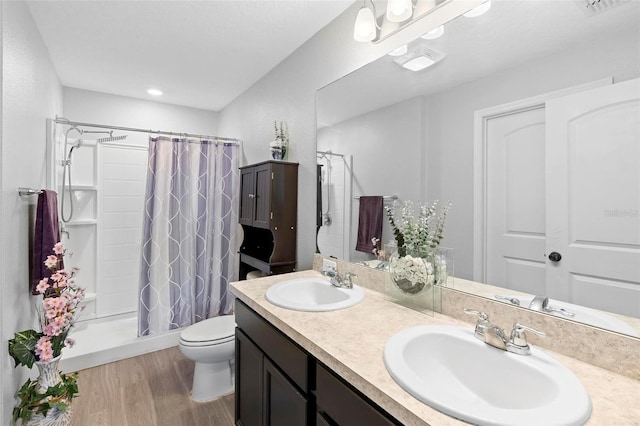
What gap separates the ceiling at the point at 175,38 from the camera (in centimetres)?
177

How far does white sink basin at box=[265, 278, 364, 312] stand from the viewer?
4.39ft

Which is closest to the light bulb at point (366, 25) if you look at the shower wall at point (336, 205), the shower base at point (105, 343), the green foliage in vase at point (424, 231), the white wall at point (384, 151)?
the white wall at point (384, 151)

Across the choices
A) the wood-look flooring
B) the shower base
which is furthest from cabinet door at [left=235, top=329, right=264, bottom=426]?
the shower base

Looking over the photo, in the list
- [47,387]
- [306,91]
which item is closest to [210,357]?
[47,387]

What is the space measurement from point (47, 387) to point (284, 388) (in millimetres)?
1336

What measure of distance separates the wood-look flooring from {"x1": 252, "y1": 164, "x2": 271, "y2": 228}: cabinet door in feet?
4.12

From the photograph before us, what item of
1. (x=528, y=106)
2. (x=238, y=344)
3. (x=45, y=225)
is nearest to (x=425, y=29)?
(x=528, y=106)

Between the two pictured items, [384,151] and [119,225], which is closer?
[384,151]

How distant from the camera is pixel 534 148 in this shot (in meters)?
0.98

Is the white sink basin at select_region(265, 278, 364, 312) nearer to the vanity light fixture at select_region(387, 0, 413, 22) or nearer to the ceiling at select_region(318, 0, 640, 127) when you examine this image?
the ceiling at select_region(318, 0, 640, 127)

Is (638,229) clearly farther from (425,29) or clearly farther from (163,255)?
(163,255)

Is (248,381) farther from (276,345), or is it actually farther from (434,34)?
(434,34)

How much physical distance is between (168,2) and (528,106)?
1962 millimetres

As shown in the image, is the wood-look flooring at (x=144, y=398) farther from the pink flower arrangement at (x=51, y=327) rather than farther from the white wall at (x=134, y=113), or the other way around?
the white wall at (x=134, y=113)
